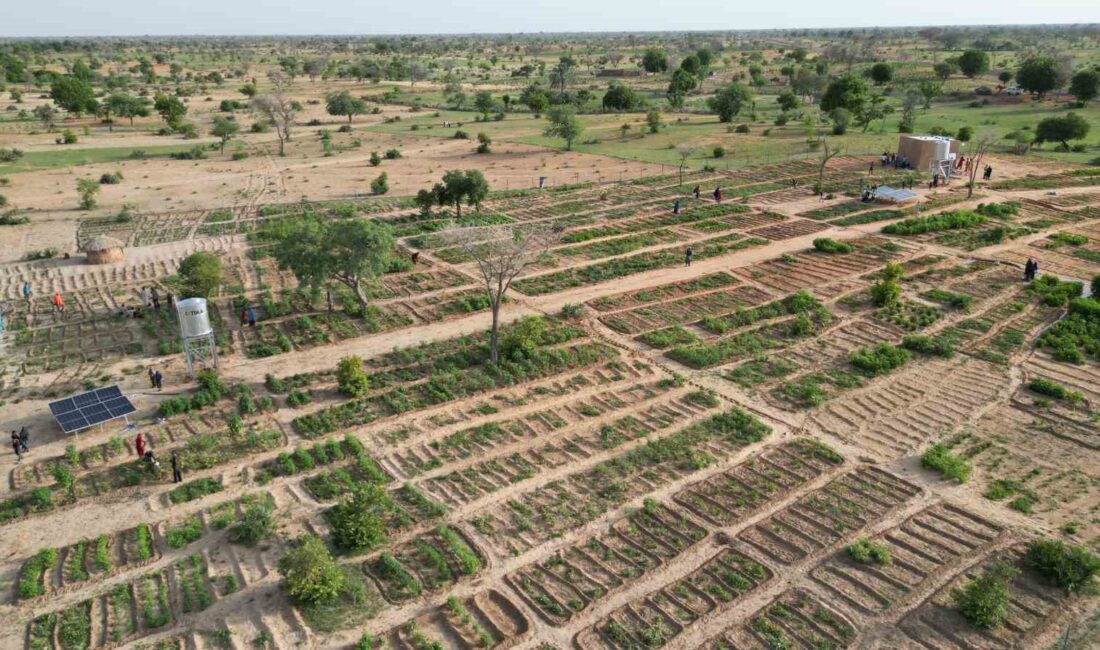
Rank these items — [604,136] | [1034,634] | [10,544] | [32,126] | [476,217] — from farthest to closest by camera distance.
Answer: [32,126]
[604,136]
[476,217]
[10,544]
[1034,634]

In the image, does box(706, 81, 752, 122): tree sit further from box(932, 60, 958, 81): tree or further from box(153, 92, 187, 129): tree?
box(153, 92, 187, 129): tree

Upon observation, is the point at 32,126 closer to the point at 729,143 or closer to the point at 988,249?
the point at 729,143

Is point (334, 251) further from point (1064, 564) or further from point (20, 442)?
point (1064, 564)

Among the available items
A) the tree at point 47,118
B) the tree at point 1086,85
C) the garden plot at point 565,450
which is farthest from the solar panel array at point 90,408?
the tree at point 1086,85

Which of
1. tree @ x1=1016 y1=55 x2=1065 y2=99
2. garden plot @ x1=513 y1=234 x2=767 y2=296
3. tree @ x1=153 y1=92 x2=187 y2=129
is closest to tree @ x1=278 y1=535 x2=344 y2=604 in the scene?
garden plot @ x1=513 y1=234 x2=767 y2=296

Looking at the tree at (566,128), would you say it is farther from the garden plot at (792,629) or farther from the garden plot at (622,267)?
the garden plot at (792,629)

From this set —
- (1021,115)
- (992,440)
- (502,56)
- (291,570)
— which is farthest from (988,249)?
(502,56)

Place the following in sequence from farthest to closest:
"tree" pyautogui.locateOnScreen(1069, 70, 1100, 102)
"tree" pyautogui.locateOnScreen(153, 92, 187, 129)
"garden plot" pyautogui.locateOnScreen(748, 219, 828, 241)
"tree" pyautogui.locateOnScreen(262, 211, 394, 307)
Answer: "tree" pyautogui.locateOnScreen(153, 92, 187, 129)
"tree" pyautogui.locateOnScreen(1069, 70, 1100, 102)
"garden plot" pyautogui.locateOnScreen(748, 219, 828, 241)
"tree" pyautogui.locateOnScreen(262, 211, 394, 307)
